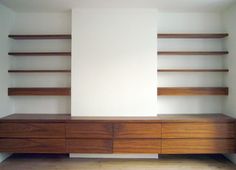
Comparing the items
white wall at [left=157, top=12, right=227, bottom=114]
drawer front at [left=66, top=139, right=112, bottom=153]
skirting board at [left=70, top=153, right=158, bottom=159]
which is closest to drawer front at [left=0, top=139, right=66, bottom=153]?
drawer front at [left=66, top=139, right=112, bottom=153]

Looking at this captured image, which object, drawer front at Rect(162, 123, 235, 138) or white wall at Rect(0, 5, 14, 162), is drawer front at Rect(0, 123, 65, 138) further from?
drawer front at Rect(162, 123, 235, 138)

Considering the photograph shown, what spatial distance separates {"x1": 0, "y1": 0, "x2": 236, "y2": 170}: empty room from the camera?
11.0 ft

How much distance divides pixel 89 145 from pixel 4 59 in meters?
1.84

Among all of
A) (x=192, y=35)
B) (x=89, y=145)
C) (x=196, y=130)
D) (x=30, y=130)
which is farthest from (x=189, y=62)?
(x=30, y=130)

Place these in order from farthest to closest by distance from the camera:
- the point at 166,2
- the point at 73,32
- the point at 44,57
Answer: the point at 44,57 → the point at 73,32 → the point at 166,2

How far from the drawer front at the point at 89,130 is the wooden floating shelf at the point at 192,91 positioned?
100cm

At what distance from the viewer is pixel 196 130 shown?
11.0ft

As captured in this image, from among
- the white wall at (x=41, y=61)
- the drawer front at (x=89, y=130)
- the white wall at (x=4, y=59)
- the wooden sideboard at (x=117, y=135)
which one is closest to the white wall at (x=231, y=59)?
the wooden sideboard at (x=117, y=135)

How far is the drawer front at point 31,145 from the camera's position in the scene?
3350 millimetres

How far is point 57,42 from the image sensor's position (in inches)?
151

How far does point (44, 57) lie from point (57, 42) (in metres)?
0.33

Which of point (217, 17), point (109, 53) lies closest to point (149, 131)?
point (109, 53)

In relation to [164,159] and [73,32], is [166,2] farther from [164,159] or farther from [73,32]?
[164,159]

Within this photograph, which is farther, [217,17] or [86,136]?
[217,17]
